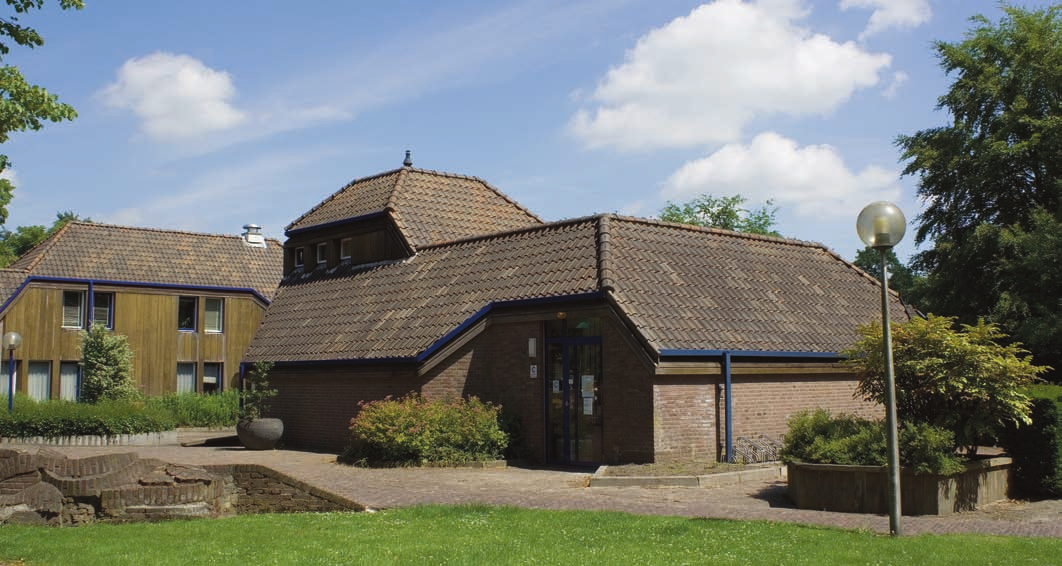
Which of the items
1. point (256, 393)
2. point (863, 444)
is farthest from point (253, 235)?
point (863, 444)

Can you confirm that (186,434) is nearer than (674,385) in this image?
No

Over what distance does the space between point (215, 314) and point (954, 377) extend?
3436 cm

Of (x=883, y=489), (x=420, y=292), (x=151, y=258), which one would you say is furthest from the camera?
(x=151, y=258)

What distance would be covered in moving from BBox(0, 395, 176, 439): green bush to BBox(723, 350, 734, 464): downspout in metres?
17.8

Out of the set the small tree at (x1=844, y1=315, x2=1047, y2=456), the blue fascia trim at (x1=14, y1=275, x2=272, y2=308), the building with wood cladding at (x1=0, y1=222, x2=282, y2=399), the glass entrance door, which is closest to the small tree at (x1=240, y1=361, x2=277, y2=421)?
the glass entrance door

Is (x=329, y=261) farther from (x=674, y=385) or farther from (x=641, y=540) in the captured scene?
(x=641, y=540)

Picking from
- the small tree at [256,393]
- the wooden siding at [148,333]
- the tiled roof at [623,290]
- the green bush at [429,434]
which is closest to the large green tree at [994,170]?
the tiled roof at [623,290]

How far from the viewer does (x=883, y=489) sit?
13836 mm

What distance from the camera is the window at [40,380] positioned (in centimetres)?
3888

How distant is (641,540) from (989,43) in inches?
1250

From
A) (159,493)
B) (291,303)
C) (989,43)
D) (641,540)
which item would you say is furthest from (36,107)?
(989,43)

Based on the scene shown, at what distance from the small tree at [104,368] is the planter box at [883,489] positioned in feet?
92.5

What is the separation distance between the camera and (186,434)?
1280 inches

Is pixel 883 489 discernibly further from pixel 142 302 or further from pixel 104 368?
pixel 142 302
